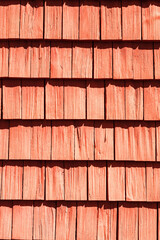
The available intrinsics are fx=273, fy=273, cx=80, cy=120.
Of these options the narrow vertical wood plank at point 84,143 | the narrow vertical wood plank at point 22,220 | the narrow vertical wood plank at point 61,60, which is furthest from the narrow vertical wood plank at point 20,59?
the narrow vertical wood plank at point 22,220

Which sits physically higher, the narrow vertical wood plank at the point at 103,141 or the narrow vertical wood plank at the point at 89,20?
the narrow vertical wood plank at the point at 89,20

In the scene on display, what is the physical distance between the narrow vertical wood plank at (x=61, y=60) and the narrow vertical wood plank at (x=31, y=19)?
13 centimetres

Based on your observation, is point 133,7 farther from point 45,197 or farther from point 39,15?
point 45,197

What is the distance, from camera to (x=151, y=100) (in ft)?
5.94

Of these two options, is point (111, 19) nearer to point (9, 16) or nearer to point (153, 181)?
point (9, 16)

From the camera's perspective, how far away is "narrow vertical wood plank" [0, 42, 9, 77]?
1789 mm

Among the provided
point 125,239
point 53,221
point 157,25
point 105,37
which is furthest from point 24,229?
point 157,25

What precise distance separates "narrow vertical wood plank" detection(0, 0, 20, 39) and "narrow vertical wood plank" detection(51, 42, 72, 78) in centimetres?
29

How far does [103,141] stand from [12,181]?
26.1 inches

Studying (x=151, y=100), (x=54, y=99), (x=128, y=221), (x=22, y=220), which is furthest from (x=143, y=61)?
(x=22, y=220)

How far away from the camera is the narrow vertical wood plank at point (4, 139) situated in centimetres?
181

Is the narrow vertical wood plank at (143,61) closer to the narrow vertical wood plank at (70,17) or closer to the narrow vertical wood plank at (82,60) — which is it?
the narrow vertical wood plank at (82,60)

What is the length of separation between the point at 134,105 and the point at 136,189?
0.56 meters

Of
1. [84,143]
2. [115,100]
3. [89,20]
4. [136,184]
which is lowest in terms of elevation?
[136,184]
